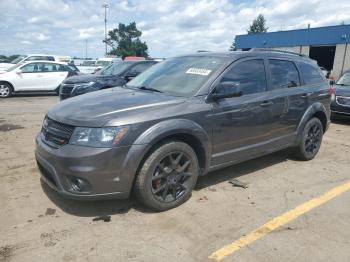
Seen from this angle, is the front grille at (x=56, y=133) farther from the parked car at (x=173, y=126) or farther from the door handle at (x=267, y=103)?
the door handle at (x=267, y=103)

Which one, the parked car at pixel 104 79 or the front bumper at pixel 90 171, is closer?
the front bumper at pixel 90 171

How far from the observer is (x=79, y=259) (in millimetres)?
3137

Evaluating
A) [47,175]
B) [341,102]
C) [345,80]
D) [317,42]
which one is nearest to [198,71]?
[47,175]

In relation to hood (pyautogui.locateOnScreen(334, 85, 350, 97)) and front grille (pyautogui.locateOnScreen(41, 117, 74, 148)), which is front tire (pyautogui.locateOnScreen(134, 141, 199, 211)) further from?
hood (pyautogui.locateOnScreen(334, 85, 350, 97))

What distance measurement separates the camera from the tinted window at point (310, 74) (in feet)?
19.8

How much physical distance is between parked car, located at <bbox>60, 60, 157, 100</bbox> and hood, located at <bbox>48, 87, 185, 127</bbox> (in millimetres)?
5657

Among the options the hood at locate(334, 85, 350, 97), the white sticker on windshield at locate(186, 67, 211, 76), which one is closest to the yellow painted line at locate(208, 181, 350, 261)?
the white sticker on windshield at locate(186, 67, 211, 76)

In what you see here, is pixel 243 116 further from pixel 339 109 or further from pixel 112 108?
pixel 339 109

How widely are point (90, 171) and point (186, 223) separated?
3.71ft

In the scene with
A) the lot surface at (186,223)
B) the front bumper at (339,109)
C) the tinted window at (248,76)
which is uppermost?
the tinted window at (248,76)

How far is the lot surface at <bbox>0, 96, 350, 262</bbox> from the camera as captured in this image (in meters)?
3.28

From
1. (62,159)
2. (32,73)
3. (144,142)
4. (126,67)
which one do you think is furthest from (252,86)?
A: (32,73)

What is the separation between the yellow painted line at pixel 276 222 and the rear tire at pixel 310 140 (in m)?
1.08

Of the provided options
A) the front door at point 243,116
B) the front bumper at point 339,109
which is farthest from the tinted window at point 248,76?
the front bumper at point 339,109
